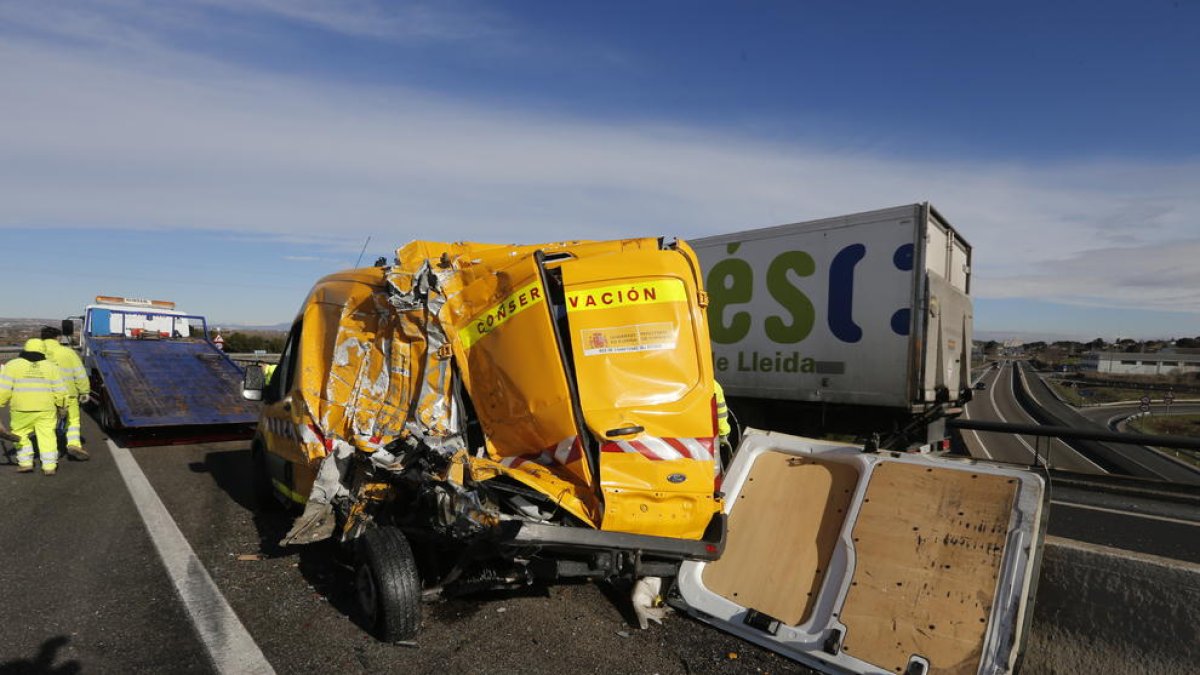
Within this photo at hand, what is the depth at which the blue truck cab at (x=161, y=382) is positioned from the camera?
10258mm

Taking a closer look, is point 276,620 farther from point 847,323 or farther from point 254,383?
point 847,323

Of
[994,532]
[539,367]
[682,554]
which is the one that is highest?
[539,367]

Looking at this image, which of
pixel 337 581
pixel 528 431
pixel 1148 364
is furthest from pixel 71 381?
pixel 1148 364

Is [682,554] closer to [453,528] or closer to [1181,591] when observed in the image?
[453,528]

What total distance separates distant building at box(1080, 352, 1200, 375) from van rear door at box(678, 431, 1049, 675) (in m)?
86.8

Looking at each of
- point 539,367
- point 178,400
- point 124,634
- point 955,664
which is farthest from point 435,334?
point 178,400

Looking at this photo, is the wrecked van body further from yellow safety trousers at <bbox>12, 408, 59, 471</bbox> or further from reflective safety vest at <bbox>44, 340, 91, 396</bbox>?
reflective safety vest at <bbox>44, 340, 91, 396</bbox>

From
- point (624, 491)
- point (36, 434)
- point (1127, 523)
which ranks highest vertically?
point (624, 491)

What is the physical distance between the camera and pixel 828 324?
8891mm

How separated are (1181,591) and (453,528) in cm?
339

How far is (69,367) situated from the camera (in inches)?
345

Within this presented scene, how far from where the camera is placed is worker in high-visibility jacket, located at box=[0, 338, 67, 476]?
8.11 metres

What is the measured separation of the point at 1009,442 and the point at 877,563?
40774 millimetres

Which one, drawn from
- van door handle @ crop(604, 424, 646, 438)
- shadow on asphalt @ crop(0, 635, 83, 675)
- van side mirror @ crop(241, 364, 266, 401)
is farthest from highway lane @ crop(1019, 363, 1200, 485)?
shadow on asphalt @ crop(0, 635, 83, 675)
